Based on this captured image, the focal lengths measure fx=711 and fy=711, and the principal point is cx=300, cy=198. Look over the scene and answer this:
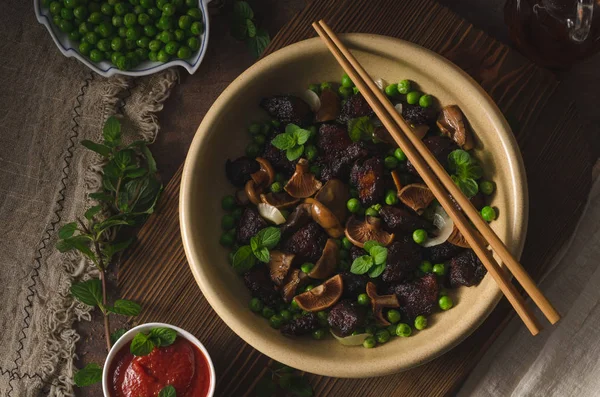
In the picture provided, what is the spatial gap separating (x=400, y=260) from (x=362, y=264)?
0.49ft

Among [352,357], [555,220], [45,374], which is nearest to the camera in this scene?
[352,357]

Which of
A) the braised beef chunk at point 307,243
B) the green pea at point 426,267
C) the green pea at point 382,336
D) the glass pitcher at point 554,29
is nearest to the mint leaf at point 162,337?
the braised beef chunk at point 307,243

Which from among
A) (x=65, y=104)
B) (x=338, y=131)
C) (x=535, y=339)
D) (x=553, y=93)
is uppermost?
(x=553, y=93)

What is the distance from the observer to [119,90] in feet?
10.9

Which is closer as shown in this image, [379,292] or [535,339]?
[379,292]

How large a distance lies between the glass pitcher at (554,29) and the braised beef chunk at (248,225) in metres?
1.40

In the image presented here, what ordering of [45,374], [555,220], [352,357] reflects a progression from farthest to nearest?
1. [45,374]
2. [555,220]
3. [352,357]

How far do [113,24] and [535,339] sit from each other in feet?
7.85

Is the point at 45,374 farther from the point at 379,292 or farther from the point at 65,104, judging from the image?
the point at 379,292

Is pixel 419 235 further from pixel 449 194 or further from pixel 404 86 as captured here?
pixel 404 86

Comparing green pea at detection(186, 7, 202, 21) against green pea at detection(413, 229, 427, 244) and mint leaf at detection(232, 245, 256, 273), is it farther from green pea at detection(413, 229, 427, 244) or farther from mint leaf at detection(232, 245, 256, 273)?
green pea at detection(413, 229, 427, 244)

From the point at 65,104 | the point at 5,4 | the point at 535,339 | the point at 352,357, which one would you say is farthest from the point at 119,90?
the point at 535,339

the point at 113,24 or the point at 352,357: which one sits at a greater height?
the point at 113,24

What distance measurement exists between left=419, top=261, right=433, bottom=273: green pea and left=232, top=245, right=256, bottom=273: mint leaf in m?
0.68
